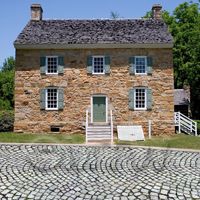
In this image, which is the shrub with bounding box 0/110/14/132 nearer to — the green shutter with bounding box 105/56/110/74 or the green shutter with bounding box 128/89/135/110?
the green shutter with bounding box 105/56/110/74

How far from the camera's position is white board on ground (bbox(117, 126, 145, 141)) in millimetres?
19766

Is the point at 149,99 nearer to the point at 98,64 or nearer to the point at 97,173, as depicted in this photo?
the point at 98,64

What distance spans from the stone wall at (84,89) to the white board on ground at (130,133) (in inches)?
36.6

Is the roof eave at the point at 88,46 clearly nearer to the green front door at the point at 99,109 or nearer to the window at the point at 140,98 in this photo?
the window at the point at 140,98

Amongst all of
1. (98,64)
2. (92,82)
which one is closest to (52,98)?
(92,82)

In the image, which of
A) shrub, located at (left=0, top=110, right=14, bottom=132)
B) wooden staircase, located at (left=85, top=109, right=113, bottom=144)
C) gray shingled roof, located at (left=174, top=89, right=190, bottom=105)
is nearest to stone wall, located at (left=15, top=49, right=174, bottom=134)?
wooden staircase, located at (left=85, top=109, right=113, bottom=144)

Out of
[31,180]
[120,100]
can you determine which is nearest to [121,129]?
[120,100]

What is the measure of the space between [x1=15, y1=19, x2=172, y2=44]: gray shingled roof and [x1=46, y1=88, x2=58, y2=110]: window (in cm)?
348

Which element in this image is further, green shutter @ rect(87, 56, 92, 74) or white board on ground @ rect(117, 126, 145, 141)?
green shutter @ rect(87, 56, 92, 74)

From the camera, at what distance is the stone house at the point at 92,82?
22.2m

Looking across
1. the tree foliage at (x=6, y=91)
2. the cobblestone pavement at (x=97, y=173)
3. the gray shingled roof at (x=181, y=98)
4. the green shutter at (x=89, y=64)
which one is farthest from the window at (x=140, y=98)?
the tree foliage at (x=6, y=91)

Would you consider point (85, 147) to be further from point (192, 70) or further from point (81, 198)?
point (192, 70)

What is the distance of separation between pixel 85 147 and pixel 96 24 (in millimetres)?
12351

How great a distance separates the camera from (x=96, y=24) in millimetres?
25000
